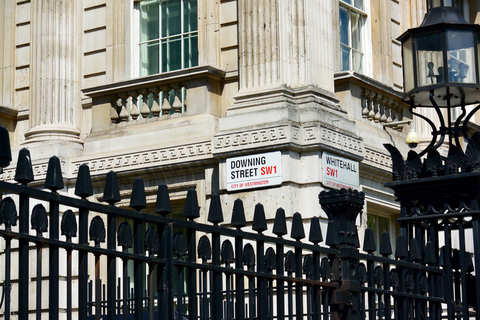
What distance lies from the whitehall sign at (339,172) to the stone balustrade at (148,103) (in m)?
2.64

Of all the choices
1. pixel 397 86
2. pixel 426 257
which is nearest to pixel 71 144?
pixel 397 86

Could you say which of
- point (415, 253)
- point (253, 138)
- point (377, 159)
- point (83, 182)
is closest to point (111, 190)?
point (83, 182)

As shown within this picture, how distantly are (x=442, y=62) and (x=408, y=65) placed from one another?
0.33 m

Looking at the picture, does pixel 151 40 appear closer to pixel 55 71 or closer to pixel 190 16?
pixel 190 16

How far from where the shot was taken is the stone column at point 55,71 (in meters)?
16.0

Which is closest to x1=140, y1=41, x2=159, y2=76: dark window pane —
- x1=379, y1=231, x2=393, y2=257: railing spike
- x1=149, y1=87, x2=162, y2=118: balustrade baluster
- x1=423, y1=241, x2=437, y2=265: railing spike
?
x1=149, y1=87, x2=162, y2=118: balustrade baluster

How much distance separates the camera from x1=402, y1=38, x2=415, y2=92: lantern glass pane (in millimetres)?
7891

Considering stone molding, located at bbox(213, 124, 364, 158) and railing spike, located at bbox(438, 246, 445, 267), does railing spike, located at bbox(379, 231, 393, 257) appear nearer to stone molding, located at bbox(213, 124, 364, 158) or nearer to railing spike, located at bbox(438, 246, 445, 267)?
railing spike, located at bbox(438, 246, 445, 267)

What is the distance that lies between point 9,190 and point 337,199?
2454 mm

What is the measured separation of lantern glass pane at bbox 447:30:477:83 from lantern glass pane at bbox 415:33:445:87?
0.07 meters

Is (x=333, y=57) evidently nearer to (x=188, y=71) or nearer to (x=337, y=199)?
(x=188, y=71)

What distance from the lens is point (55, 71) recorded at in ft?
53.3

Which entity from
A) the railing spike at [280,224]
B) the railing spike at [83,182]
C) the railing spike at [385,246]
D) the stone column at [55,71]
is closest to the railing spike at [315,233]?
the railing spike at [280,224]

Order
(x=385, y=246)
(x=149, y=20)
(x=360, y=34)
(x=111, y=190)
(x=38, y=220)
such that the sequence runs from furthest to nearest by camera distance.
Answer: (x=360, y=34) < (x=149, y=20) < (x=385, y=246) < (x=111, y=190) < (x=38, y=220)
